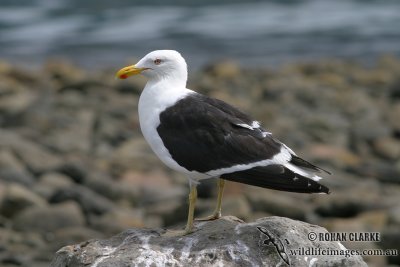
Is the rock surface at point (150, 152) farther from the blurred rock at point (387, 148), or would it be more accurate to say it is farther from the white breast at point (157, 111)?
the white breast at point (157, 111)

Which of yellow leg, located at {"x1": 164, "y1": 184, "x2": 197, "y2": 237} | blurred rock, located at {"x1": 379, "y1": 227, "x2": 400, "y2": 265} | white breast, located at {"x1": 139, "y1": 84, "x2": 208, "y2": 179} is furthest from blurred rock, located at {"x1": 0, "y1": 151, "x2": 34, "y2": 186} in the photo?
yellow leg, located at {"x1": 164, "y1": 184, "x2": 197, "y2": 237}

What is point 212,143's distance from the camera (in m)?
6.79

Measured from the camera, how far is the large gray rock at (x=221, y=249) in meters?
6.46

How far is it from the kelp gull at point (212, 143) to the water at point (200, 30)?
1997 cm

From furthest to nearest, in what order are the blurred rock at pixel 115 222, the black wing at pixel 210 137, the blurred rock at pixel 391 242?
the blurred rock at pixel 115 222, the blurred rock at pixel 391 242, the black wing at pixel 210 137

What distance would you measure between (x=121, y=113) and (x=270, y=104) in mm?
3499

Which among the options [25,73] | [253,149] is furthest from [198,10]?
[253,149]

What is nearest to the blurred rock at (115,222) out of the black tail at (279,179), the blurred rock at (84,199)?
the blurred rock at (84,199)

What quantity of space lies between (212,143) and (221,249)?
809 mm

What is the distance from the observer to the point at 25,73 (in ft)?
76.6

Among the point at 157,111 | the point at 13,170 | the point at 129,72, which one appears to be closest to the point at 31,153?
the point at 13,170

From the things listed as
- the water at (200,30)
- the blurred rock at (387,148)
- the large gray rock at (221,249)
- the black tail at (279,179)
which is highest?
the black tail at (279,179)

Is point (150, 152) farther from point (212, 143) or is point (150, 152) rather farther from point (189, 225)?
point (212, 143)

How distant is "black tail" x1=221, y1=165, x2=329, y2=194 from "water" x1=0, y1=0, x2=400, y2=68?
20.5 m
